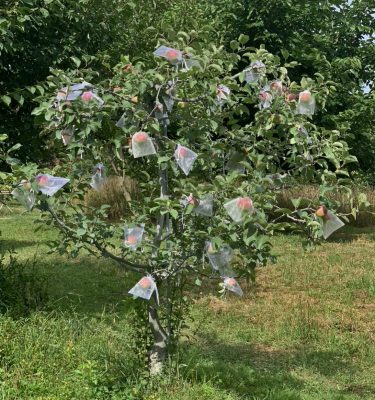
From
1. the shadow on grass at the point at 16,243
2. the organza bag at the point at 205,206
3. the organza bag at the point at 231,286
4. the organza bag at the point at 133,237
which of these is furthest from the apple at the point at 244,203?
the shadow on grass at the point at 16,243

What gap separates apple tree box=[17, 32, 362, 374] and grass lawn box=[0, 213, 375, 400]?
446 millimetres

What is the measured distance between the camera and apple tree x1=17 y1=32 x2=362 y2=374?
325 centimetres

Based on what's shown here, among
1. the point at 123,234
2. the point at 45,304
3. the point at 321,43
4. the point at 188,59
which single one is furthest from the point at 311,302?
the point at 321,43

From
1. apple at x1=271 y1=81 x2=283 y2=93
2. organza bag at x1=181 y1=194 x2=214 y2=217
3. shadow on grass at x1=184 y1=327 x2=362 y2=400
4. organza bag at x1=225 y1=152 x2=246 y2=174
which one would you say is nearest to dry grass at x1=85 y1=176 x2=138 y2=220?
shadow on grass at x1=184 y1=327 x2=362 y2=400

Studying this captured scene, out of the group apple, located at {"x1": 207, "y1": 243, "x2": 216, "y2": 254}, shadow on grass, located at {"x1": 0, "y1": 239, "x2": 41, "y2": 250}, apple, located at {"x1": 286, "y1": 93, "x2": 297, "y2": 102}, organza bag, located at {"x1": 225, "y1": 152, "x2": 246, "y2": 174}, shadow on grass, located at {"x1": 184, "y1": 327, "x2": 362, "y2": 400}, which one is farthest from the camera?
shadow on grass, located at {"x1": 0, "y1": 239, "x2": 41, "y2": 250}

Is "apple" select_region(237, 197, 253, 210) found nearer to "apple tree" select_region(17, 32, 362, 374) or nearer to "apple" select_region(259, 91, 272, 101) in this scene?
"apple tree" select_region(17, 32, 362, 374)

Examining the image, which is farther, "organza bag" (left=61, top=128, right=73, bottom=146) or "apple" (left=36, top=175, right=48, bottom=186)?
"organza bag" (left=61, top=128, right=73, bottom=146)

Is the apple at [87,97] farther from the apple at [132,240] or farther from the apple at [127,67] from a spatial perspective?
the apple at [132,240]

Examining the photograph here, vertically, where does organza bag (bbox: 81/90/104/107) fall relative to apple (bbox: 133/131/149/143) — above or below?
above

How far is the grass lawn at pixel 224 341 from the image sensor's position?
12.6ft

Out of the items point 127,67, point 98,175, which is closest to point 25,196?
point 98,175

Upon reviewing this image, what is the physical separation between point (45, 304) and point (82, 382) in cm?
207

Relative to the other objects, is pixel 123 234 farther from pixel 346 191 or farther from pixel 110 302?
pixel 110 302

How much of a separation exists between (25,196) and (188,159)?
978 millimetres
